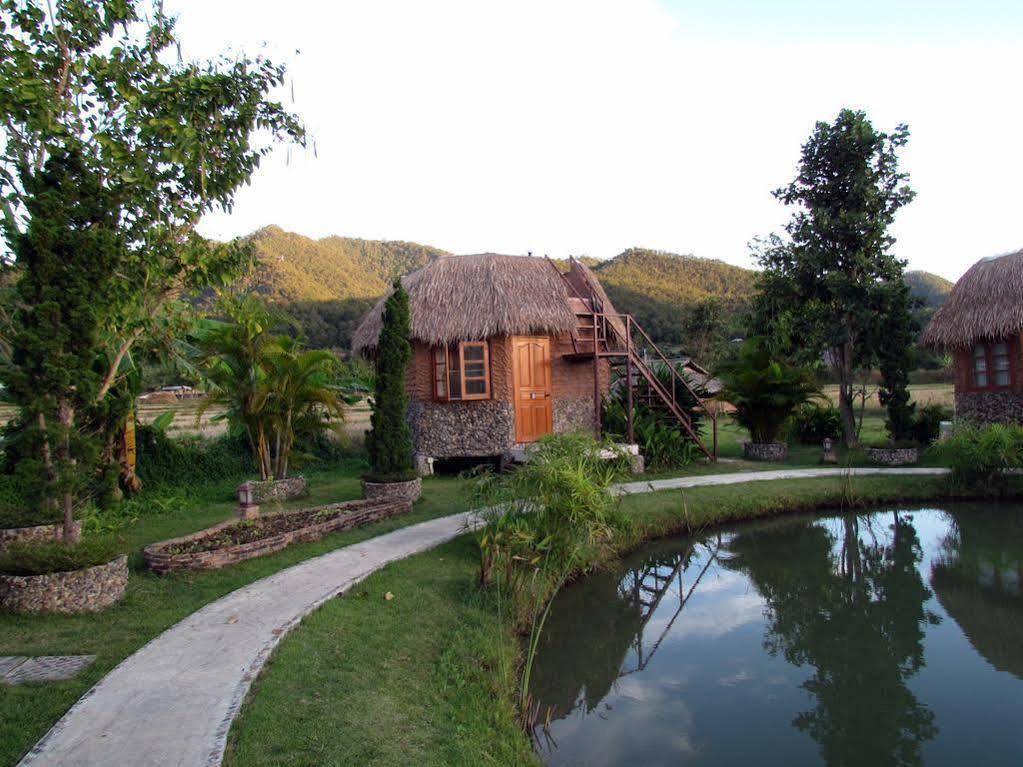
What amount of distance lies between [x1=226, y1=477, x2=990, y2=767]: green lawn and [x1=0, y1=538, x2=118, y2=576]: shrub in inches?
79.9

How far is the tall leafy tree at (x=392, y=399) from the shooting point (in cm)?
1057

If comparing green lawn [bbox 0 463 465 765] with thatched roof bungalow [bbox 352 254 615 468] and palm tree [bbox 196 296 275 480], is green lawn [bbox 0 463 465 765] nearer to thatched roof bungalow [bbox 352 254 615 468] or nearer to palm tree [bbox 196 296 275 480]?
palm tree [bbox 196 296 275 480]

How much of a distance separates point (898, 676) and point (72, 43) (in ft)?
29.5

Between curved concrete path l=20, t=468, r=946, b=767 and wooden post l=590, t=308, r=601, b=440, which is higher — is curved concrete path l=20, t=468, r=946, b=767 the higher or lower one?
the lower one

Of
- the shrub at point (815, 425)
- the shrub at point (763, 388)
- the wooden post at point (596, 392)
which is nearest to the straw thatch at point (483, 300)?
the wooden post at point (596, 392)

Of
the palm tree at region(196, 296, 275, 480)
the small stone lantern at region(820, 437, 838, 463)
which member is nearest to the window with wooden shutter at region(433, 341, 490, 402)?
the palm tree at region(196, 296, 275, 480)

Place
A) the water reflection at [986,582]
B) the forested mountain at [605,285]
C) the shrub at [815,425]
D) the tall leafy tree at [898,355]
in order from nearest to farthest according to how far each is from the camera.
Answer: the water reflection at [986,582] < the tall leafy tree at [898,355] < the shrub at [815,425] < the forested mountain at [605,285]

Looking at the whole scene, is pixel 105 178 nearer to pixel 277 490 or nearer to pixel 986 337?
pixel 277 490

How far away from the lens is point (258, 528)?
27.7 ft

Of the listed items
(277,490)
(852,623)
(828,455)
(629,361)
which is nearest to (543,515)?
(852,623)

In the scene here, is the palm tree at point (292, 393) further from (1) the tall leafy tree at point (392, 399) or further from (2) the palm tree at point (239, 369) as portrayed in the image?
(1) the tall leafy tree at point (392, 399)

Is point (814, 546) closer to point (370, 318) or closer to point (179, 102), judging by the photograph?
point (179, 102)

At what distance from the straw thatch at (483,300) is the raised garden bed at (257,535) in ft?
15.2

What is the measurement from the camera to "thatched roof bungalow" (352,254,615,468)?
13805 millimetres
